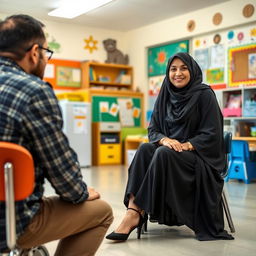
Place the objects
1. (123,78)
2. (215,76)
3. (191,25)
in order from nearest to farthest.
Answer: (215,76) → (191,25) → (123,78)

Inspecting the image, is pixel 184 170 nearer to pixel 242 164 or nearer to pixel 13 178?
pixel 13 178

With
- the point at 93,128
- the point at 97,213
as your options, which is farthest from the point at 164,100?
the point at 93,128

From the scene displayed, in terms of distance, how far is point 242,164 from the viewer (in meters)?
5.36

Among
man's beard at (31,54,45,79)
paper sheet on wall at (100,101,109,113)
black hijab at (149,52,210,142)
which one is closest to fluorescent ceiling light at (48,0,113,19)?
paper sheet on wall at (100,101,109,113)

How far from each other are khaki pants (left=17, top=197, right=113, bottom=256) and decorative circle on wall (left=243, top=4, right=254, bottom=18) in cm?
543

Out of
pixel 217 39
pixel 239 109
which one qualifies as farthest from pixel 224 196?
pixel 217 39

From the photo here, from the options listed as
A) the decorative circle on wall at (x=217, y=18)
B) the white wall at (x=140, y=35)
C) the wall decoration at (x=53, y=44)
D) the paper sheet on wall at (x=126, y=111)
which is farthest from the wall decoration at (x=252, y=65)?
A: the wall decoration at (x=53, y=44)

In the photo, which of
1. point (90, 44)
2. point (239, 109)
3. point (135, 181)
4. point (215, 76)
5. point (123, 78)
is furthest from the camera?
point (123, 78)

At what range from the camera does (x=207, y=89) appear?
279cm

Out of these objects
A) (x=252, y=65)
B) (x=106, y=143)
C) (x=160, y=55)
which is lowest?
(x=106, y=143)

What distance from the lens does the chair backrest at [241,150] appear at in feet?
17.7

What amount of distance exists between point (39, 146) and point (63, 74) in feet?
22.8

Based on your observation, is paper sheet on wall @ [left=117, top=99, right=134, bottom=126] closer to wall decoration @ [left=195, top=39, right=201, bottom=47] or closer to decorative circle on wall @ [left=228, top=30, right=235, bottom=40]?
wall decoration @ [left=195, top=39, right=201, bottom=47]

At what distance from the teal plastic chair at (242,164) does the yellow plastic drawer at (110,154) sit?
2.86 m
